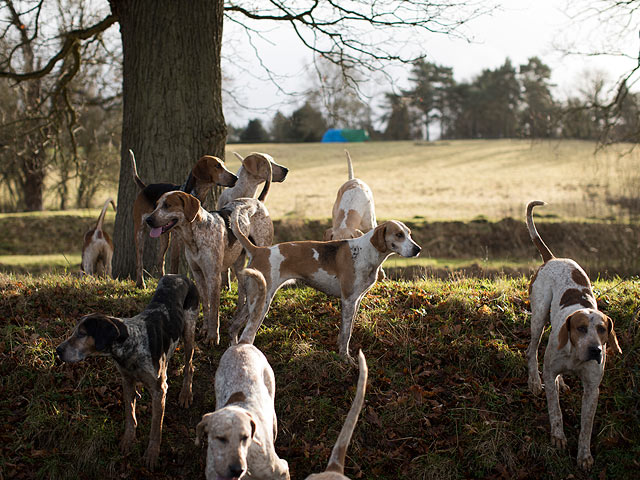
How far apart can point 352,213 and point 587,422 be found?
164 inches

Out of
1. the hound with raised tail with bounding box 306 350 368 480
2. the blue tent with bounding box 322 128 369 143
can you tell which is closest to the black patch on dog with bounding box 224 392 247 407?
the hound with raised tail with bounding box 306 350 368 480

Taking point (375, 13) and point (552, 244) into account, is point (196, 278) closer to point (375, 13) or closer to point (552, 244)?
point (375, 13)

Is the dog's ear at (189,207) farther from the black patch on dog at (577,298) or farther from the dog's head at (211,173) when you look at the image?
the black patch on dog at (577,298)

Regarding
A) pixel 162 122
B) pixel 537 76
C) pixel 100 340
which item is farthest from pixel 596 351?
pixel 537 76

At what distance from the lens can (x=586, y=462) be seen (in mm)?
4645

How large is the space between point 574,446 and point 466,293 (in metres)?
2.32

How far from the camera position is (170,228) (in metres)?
5.38

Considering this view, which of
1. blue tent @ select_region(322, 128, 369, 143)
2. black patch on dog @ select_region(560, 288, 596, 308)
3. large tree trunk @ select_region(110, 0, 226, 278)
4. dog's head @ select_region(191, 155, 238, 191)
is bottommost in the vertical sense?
black patch on dog @ select_region(560, 288, 596, 308)

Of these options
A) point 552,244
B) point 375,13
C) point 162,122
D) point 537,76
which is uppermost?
point 537,76

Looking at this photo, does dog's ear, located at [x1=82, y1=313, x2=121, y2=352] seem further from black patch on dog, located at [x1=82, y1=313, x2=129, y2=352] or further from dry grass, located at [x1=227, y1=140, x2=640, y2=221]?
dry grass, located at [x1=227, y1=140, x2=640, y2=221]

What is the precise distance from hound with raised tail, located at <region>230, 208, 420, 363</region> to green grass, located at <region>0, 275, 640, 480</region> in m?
0.65

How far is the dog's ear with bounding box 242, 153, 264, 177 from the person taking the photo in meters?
6.84

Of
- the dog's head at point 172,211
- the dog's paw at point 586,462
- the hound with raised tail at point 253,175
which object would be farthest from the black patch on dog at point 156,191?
the dog's paw at point 586,462

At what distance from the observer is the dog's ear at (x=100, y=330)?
4.07 meters
